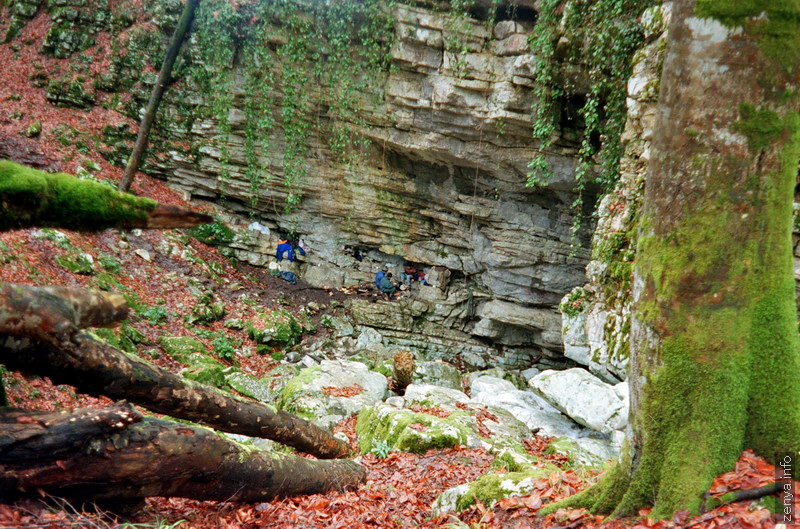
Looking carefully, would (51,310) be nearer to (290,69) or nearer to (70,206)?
(70,206)

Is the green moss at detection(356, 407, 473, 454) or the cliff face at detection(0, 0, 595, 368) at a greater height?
the cliff face at detection(0, 0, 595, 368)

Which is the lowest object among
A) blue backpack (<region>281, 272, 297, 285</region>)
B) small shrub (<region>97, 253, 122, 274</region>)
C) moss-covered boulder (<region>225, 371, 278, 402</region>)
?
moss-covered boulder (<region>225, 371, 278, 402</region>)

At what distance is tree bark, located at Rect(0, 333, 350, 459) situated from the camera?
7.87ft

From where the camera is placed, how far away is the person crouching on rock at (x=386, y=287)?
15039 millimetres

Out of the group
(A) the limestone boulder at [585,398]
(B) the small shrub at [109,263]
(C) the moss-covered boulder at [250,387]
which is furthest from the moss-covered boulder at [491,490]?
(B) the small shrub at [109,263]

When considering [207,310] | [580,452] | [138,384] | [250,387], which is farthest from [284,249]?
[138,384]

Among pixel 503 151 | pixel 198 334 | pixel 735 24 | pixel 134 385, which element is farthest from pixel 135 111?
pixel 735 24

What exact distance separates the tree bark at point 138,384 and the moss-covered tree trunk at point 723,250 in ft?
9.20

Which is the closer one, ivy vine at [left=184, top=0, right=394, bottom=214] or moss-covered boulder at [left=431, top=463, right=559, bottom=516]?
moss-covered boulder at [left=431, top=463, right=559, bottom=516]

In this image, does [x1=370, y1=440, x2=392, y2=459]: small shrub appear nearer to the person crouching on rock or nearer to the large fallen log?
the large fallen log

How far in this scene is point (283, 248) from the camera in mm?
14617

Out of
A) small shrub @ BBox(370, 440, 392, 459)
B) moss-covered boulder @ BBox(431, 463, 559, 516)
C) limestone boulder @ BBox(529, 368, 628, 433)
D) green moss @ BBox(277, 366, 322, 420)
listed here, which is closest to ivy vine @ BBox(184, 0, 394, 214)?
green moss @ BBox(277, 366, 322, 420)

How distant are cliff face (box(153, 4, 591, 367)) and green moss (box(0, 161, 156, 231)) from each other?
10185 mm

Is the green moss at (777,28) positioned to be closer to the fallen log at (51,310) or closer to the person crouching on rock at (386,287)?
the fallen log at (51,310)
